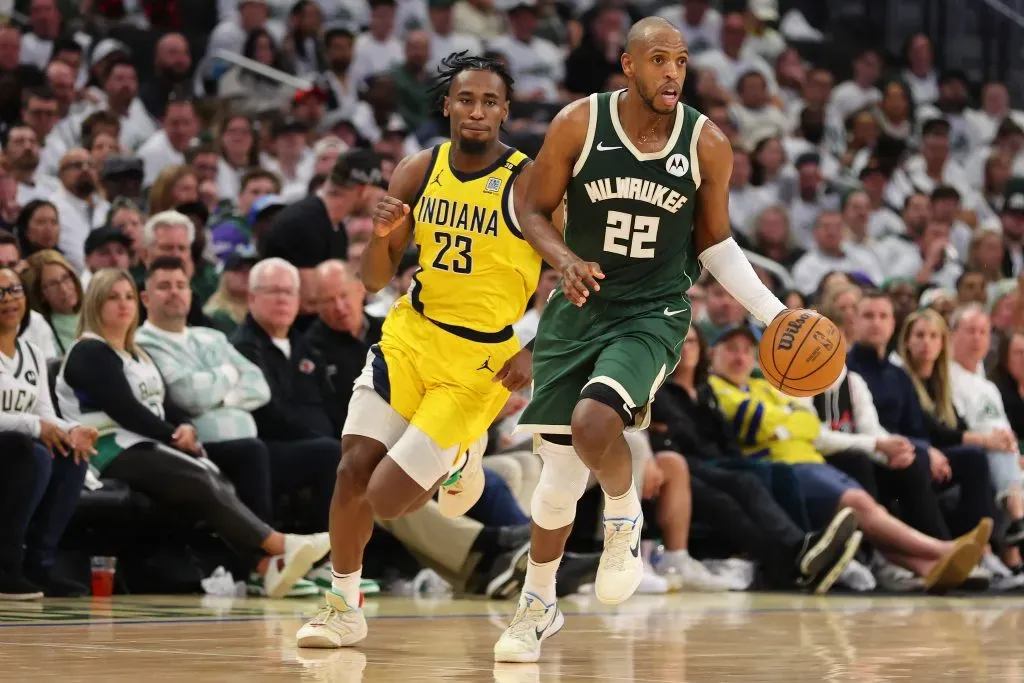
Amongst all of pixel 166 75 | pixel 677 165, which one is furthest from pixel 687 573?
pixel 166 75

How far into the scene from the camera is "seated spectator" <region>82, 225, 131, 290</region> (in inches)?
341

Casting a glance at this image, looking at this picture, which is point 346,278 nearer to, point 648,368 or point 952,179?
point 648,368

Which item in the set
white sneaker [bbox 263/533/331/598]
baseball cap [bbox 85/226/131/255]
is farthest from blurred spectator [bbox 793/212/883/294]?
white sneaker [bbox 263/533/331/598]

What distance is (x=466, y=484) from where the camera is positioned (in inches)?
241

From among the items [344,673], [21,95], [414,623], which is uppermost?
[21,95]

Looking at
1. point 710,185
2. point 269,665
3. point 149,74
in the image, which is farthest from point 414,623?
point 149,74

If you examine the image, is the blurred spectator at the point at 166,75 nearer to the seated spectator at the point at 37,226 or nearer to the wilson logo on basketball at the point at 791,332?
the seated spectator at the point at 37,226

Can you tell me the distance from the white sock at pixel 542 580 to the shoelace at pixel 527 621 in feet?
0.11

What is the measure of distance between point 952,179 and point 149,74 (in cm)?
805

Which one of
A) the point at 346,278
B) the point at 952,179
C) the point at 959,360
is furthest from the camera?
Result: the point at 952,179

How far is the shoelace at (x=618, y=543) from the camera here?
5.33 meters

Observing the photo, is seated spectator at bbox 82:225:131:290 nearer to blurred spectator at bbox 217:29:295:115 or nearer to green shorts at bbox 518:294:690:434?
green shorts at bbox 518:294:690:434

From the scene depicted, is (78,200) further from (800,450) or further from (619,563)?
(619,563)

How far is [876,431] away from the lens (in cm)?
997
